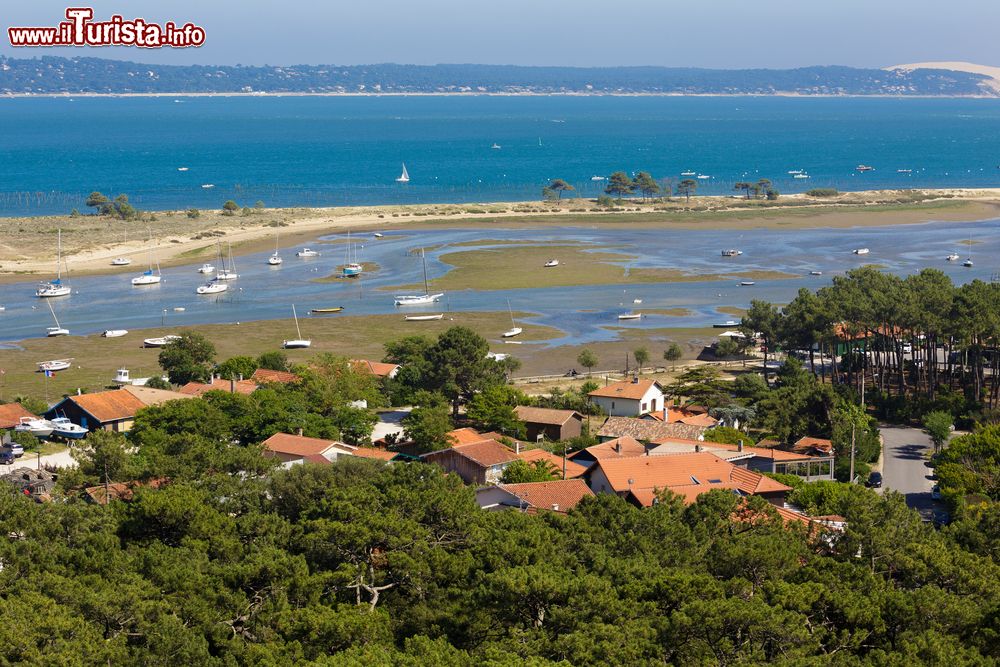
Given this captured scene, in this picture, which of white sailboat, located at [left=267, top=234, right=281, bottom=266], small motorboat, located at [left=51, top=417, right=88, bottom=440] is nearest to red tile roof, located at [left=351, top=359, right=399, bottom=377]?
small motorboat, located at [left=51, top=417, right=88, bottom=440]

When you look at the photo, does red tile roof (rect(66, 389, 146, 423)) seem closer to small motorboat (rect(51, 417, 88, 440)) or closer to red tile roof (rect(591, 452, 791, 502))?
small motorboat (rect(51, 417, 88, 440))

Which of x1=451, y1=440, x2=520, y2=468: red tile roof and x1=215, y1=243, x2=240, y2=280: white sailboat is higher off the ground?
x1=451, y1=440, x2=520, y2=468: red tile roof

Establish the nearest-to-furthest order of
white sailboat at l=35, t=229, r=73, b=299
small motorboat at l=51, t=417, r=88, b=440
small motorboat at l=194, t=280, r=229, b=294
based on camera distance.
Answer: small motorboat at l=51, t=417, r=88, b=440
white sailboat at l=35, t=229, r=73, b=299
small motorboat at l=194, t=280, r=229, b=294

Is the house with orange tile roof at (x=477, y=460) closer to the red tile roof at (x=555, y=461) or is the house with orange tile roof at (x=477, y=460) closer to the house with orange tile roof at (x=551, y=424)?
the red tile roof at (x=555, y=461)

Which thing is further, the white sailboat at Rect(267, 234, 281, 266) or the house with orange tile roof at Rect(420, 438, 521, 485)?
the white sailboat at Rect(267, 234, 281, 266)

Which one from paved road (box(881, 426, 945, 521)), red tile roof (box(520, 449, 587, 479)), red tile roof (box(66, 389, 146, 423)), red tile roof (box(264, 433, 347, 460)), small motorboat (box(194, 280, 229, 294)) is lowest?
small motorboat (box(194, 280, 229, 294))

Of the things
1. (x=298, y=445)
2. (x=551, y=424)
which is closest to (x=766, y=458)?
(x=551, y=424)
